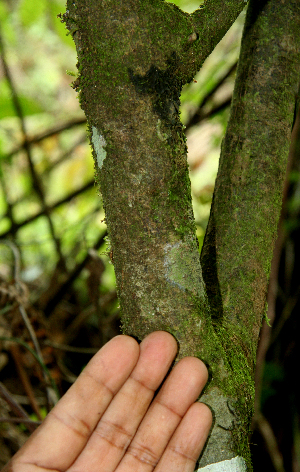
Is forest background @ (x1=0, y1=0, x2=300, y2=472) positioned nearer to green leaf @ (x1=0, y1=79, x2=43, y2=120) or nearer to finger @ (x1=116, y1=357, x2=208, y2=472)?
green leaf @ (x1=0, y1=79, x2=43, y2=120)

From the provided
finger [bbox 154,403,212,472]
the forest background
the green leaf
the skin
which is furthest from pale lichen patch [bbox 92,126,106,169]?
the green leaf

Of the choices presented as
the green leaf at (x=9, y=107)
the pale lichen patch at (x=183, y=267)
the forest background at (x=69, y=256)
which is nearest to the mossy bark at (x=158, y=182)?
the pale lichen patch at (x=183, y=267)

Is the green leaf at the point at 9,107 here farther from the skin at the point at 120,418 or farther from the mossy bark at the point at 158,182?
the skin at the point at 120,418

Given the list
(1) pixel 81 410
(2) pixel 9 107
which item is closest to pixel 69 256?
(2) pixel 9 107

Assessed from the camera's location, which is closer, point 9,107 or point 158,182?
point 158,182

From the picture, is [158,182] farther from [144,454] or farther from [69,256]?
[69,256]

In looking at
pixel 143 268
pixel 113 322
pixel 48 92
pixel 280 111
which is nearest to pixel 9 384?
pixel 113 322
